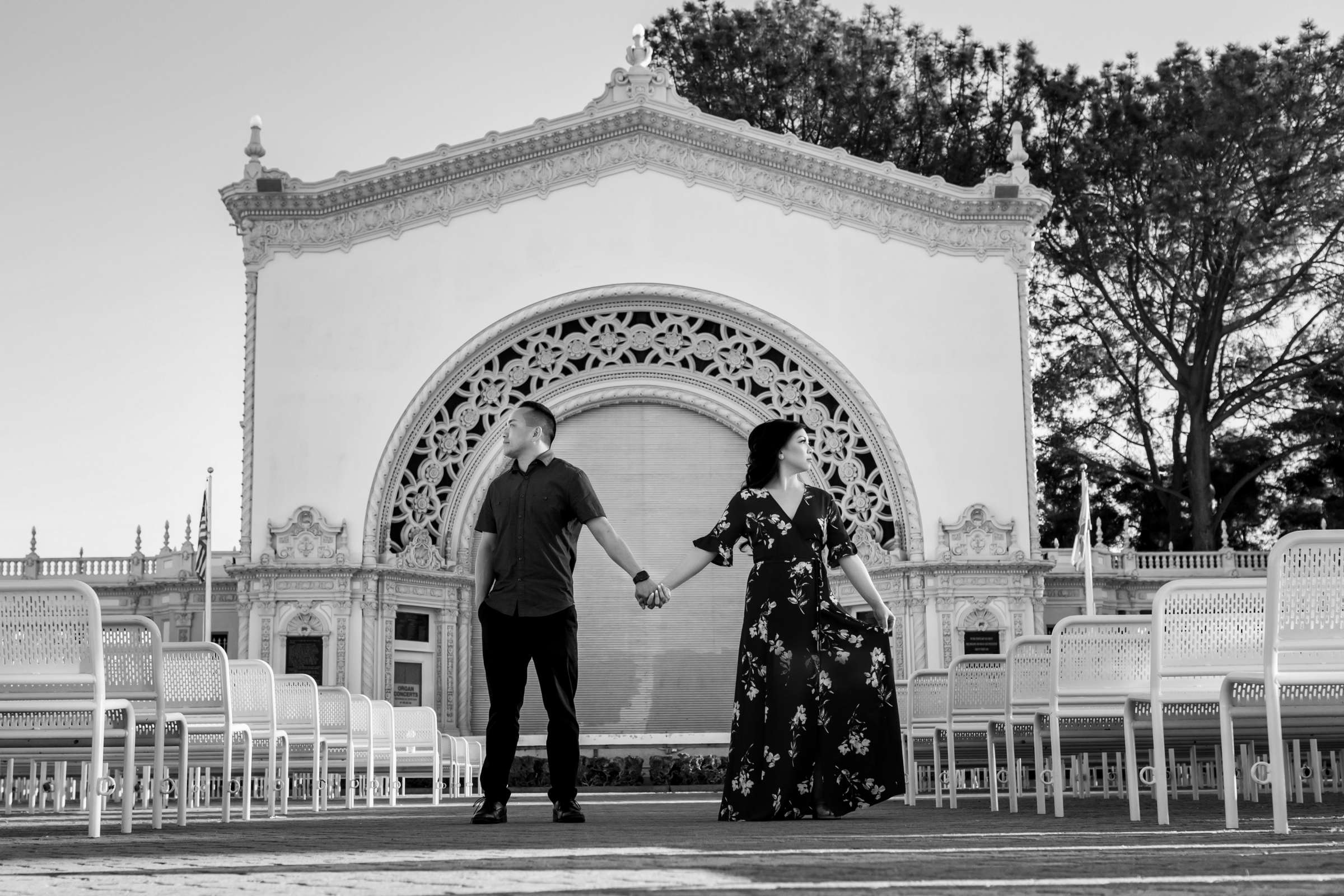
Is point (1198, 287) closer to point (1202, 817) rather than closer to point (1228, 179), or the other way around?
point (1228, 179)

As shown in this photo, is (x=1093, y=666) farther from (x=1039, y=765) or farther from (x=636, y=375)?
(x=636, y=375)

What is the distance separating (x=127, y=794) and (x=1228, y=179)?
82.7 ft

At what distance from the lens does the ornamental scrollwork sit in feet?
70.3

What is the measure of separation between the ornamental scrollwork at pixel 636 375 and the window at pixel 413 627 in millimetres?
736

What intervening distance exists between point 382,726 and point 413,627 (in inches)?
322

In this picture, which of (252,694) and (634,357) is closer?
(252,694)

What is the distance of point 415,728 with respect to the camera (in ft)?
48.7

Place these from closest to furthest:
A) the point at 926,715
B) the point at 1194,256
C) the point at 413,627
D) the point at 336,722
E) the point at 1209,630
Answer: the point at 1209,630
the point at 926,715
the point at 336,722
the point at 413,627
the point at 1194,256

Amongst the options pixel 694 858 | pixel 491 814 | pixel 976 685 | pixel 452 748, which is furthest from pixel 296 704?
pixel 694 858

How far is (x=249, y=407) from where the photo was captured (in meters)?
21.2

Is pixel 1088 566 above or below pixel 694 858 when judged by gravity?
above

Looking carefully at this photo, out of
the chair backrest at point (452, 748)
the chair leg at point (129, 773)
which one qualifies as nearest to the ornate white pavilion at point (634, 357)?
the chair backrest at point (452, 748)

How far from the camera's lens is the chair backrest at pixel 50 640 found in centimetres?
592

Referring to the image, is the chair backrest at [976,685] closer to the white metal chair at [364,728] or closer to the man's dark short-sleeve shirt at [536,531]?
the man's dark short-sleeve shirt at [536,531]
